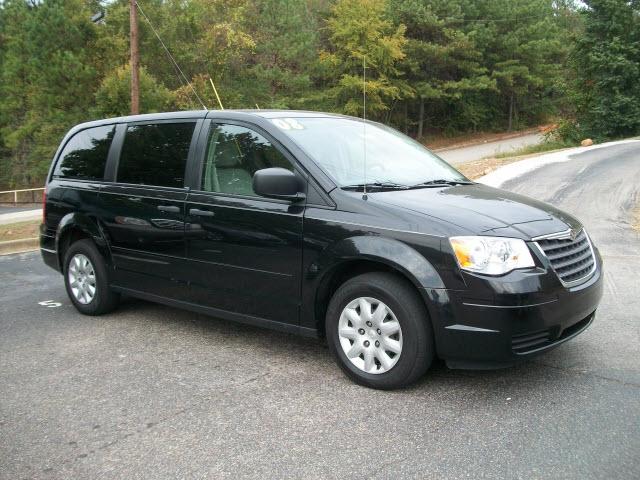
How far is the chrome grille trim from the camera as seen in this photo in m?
3.68

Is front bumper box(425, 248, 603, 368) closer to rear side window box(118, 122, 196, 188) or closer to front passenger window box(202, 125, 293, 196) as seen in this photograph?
front passenger window box(202, 125, 293, 196)

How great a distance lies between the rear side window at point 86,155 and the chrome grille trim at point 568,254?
153 inches

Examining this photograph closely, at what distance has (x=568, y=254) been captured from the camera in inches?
152

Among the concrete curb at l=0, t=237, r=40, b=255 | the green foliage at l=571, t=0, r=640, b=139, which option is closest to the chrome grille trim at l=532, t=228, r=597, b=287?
the concrete curb at l=0, t=237, r=40, b=255

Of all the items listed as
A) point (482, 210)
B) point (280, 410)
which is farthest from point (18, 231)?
point (482, 210)

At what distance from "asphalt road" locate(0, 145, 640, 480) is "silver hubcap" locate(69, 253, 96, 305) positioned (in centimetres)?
37

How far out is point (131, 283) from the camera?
17.5 feet

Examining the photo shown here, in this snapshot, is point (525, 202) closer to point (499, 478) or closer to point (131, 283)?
point (499, 478)

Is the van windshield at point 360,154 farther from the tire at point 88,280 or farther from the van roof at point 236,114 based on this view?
the tire at point 88,280

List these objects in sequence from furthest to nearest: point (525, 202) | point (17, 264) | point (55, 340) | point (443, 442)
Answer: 1. point (17, 264)
2. point (55, 340)
3. point (525, 202)
4. point (443, 442)

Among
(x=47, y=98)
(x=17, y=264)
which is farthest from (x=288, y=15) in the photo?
(x=17, y=264)

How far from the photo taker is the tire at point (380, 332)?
3680mm

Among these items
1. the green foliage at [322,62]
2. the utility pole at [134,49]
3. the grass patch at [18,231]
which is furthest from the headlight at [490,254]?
the green foliage at [322,62]

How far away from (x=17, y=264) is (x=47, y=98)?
30051mm
